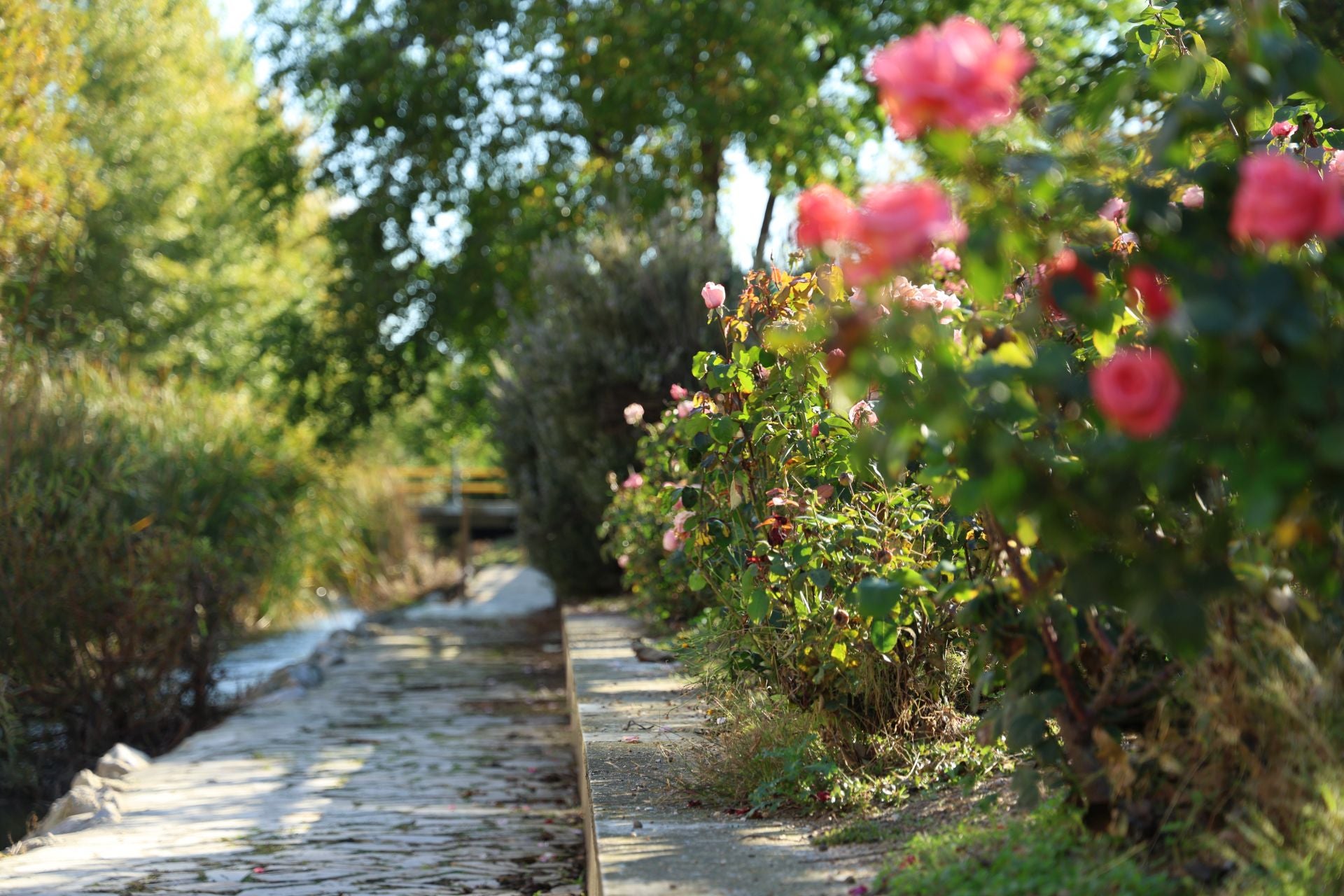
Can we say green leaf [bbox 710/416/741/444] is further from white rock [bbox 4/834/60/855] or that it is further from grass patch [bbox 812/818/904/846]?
white rock [bbox 4/834/60/855]

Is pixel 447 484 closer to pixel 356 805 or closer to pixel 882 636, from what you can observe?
pixel 356 805

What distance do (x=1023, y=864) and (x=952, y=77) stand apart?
4.96ft

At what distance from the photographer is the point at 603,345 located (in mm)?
9164

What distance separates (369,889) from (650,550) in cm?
331

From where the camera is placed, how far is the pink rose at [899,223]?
6.20 ft

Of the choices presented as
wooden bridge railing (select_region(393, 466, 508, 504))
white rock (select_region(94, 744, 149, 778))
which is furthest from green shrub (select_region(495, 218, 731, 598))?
wooden bridge railing (select_region(393, 466, 508, 504))

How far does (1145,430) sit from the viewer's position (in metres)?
1.82

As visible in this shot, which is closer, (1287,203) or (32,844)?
(1287,203)

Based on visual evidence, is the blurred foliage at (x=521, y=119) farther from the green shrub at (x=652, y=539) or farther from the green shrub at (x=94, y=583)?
the green shrub at (x=652, y=539)

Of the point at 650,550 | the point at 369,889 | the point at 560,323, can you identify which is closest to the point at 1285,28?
the point at 369,889

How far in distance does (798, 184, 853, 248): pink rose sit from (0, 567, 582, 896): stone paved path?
2.78 meters

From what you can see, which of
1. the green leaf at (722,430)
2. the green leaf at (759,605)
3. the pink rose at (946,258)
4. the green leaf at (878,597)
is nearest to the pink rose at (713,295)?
the green leaf at (722,430)

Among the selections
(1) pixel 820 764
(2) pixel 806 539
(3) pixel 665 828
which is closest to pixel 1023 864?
(1) pixel 820 764

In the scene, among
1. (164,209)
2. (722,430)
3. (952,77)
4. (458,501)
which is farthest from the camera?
(458,501)
